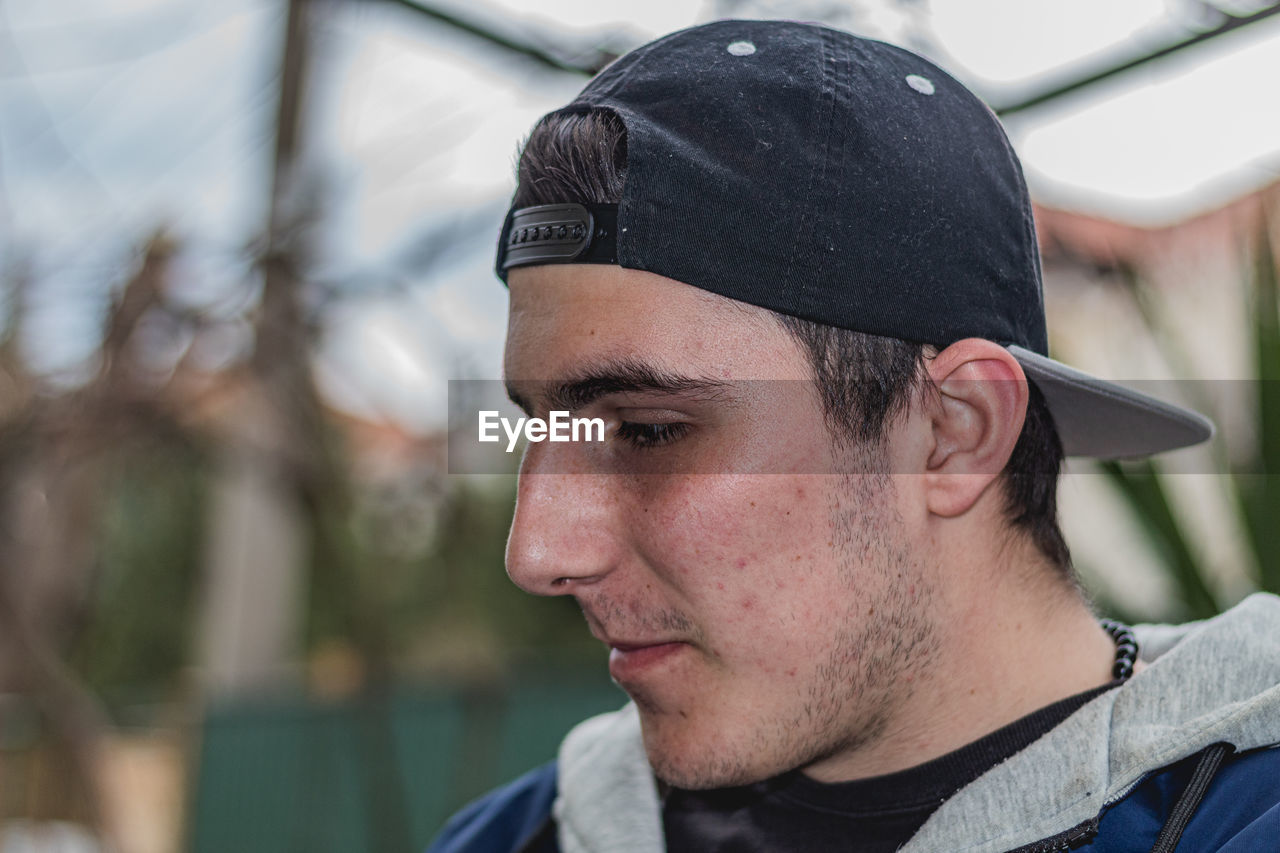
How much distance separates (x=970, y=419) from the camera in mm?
1198

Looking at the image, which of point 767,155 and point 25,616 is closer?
point 767,155

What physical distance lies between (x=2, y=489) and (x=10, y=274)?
0.43 m

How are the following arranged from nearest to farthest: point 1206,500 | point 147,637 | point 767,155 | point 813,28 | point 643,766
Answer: point 767,155
point 813,28
point 643,766
point 1206,500
point 147,637

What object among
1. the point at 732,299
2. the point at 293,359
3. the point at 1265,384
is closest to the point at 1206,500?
the point at 1265,384

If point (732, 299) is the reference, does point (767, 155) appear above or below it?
above

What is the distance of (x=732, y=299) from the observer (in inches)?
44.0

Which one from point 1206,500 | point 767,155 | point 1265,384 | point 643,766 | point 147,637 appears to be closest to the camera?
point 767,155

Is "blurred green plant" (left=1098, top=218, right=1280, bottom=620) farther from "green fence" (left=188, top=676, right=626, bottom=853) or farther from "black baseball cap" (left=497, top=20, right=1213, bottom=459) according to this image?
"green fence" (left=188, top=676, right=626, bottom=853)

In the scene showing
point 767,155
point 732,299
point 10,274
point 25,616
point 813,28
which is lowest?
point 25,616

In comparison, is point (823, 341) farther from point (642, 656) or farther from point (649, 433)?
point (642, 656)

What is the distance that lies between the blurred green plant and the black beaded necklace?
97cm

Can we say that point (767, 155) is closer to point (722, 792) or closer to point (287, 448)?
point (722, 792)

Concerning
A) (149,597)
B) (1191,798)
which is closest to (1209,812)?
(1191,798)

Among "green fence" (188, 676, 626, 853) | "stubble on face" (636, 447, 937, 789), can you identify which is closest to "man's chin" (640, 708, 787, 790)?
"stubble on face" (636, 447, 937, 789)
